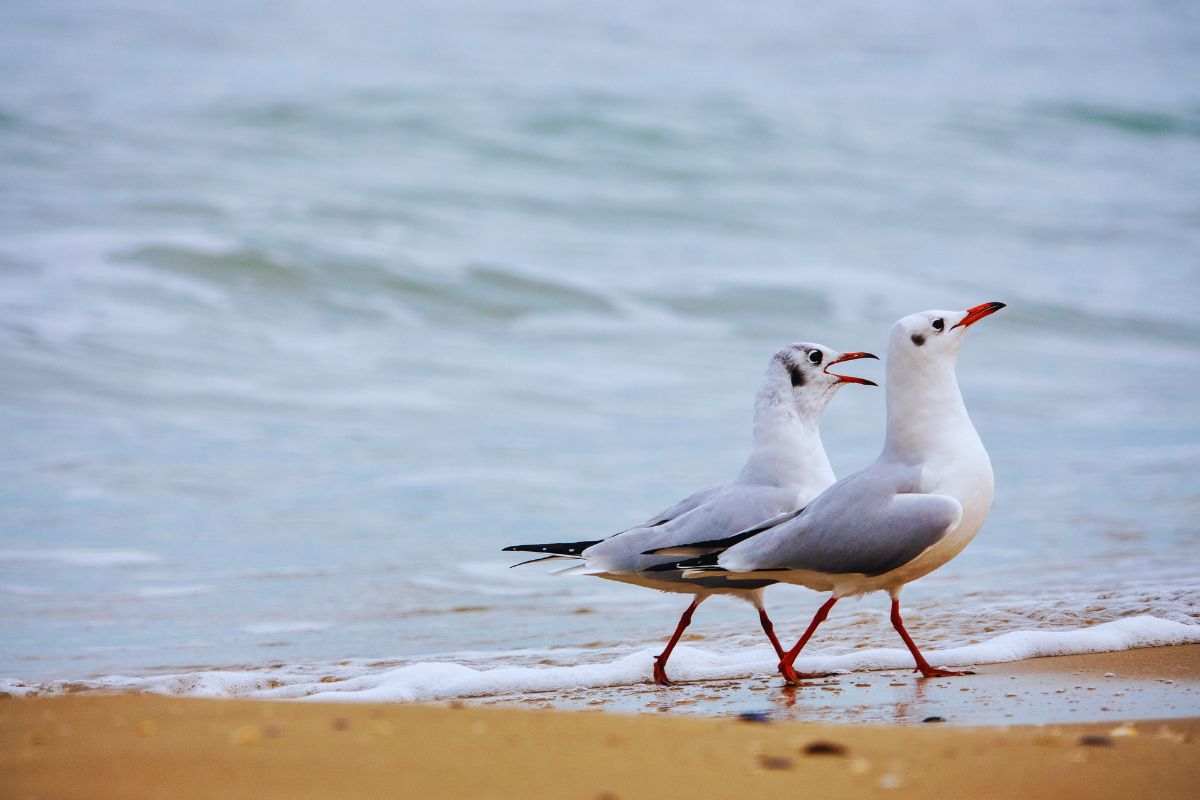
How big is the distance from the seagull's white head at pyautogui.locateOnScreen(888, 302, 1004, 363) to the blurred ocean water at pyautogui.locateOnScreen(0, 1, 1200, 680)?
3.95 ft

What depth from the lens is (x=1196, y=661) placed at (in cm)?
501

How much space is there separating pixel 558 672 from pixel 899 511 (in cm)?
131

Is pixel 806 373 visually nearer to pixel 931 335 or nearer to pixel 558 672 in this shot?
pixel 931 335

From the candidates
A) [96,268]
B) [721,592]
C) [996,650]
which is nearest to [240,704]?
[721,592]

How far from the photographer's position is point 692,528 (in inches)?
205

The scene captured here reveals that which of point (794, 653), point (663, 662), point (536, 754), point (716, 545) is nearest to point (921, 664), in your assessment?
point (794, 653)

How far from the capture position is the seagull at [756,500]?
521cm

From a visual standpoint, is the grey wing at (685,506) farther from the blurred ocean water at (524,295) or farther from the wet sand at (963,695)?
the blurred ocean water at (524,295)

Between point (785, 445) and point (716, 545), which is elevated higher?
point (785, 445)

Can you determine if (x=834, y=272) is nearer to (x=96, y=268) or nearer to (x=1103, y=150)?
(x=96, y=268)

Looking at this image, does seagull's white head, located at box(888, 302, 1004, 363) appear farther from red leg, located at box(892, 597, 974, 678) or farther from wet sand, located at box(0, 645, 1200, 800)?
wet sand, located at box(0, 645, 1200, 800)

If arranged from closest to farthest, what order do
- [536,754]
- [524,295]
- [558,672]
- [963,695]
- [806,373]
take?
[536,754], [963,695], [558,672], [806,373], [524,295]

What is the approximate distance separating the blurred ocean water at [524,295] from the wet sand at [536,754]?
189cm

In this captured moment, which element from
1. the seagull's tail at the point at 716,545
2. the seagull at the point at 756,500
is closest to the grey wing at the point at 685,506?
the seagull at the point at 756,500
